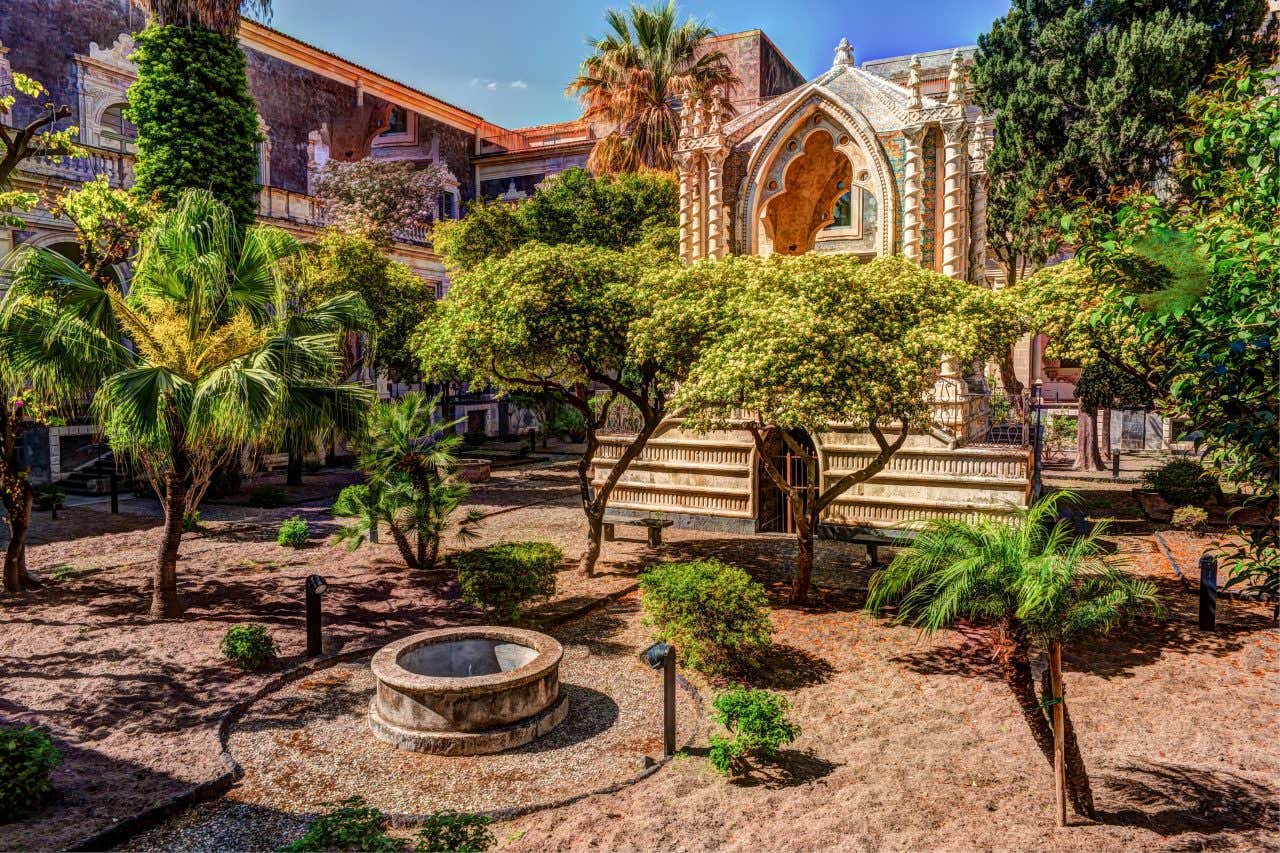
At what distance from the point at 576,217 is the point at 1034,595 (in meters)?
23.0

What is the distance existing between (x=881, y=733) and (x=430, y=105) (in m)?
41.1

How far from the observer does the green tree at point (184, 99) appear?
1977cm

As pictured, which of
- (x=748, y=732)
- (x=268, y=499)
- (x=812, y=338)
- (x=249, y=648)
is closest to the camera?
(x=748, y=732)

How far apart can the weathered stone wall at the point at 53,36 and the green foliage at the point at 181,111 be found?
25.0 feet

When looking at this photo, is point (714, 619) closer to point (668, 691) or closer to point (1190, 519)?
point (668, 691)

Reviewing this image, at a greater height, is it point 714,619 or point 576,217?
point 576,217

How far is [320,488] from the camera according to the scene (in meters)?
25.8

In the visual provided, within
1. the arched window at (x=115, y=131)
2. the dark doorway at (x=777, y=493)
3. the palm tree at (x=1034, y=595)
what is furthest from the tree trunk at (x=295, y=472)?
the palm tree at (x=1034, y=595)

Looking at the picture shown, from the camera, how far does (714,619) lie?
10.1 meters

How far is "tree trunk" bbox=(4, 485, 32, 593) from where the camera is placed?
1313 cm

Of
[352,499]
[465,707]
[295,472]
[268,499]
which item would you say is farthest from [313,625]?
[295,472]

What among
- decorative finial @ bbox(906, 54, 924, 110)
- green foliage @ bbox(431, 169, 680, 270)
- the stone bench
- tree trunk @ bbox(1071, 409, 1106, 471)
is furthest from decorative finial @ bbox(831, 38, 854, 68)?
tree trunk @ bbox(1071, 409, 1106, 471)

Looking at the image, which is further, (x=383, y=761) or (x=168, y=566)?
(x=168, y=566)

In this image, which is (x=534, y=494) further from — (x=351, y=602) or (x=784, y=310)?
(x=784, y=310)
